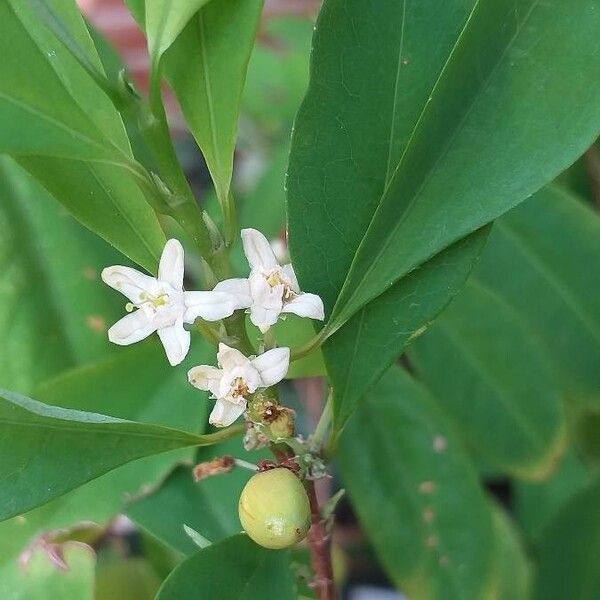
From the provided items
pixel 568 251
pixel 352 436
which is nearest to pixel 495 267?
pixel 568 251

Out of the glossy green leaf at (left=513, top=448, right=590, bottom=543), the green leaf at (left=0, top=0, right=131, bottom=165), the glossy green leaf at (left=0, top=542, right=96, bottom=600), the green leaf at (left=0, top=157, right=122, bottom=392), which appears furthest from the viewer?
the glossy green leaf at (left=513, top=448, right=590, bottom=543)

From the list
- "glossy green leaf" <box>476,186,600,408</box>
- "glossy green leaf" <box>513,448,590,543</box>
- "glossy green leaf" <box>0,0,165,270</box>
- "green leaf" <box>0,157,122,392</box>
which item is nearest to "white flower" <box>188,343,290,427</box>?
"glossy green leaf" <box>0,0,165,270</box>

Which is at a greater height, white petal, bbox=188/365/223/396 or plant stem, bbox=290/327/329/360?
plant stem, bbox=290/327/329/360

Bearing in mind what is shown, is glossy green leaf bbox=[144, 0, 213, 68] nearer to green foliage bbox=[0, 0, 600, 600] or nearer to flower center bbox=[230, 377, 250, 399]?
green foliage bbox=[0, 0, 600, 600]

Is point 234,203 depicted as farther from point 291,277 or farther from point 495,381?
point 495,381

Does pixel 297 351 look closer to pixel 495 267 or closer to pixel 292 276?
pixel 292 276

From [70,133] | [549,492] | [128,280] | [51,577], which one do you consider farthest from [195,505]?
[549,492]

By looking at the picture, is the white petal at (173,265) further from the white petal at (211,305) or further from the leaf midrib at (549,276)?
the leaf midrib at (549,276)
